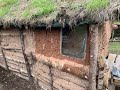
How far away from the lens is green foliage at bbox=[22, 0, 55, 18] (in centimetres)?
608

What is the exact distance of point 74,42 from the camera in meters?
6.04

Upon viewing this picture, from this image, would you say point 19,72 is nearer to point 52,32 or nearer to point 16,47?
point 16,47

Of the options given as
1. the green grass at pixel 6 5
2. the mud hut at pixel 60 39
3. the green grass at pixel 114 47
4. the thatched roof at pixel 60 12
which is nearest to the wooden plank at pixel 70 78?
the mud hut at pixel 60 39

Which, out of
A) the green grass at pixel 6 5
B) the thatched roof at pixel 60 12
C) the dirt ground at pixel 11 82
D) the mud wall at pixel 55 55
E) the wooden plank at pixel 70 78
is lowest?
the dirt ground at pixel 11 82

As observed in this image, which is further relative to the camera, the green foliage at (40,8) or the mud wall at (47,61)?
the green foliage at (40,8)

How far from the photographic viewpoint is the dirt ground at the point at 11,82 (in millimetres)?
8436

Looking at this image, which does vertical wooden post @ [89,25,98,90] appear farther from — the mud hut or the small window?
the small window

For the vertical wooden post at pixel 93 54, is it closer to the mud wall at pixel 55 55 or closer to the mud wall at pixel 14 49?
the mud wall at pixel 55 55

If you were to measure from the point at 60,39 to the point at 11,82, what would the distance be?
345cm

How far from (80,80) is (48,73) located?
1287mm

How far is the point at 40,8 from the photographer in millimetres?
6336

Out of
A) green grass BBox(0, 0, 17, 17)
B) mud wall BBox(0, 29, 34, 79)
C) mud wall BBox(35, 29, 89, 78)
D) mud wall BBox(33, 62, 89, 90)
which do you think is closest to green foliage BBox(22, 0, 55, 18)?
mud wall BBox(35, 29, 89, 78)

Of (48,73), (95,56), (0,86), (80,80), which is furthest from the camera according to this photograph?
(0,86)

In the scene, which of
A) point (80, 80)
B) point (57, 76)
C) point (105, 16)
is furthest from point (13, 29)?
point (105, 16)
